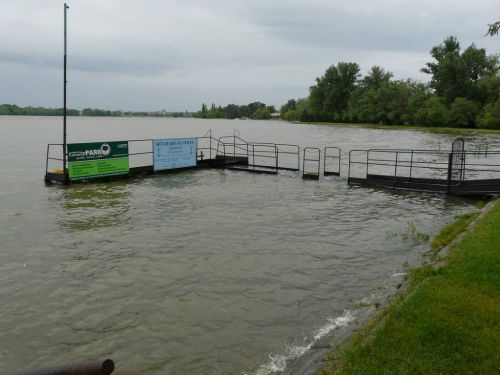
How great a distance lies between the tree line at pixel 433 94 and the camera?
325 ft

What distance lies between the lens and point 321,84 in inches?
6275

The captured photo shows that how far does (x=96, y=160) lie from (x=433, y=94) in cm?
11103

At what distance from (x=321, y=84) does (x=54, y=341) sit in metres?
159

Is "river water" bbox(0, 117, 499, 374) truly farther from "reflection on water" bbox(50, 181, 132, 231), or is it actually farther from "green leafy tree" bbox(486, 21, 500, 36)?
"green leafy tree" bbox(486, 21, 500, 36)

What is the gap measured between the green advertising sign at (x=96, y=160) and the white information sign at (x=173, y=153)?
2463 mm

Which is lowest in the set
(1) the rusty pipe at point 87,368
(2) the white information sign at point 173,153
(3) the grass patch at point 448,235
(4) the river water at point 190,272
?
(4) the river water at point 190,272

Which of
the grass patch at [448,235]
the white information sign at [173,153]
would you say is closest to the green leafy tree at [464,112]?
the white information sign at [173,153]

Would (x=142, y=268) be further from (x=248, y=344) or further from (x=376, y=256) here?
(x=376, y=256)

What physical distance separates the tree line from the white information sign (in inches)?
3162

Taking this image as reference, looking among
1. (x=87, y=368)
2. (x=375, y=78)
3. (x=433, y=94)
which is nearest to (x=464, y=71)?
(x=433, y=94)

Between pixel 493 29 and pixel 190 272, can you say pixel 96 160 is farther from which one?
pixel 493 29

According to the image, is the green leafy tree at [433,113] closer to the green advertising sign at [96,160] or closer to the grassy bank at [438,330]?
the green advertising sign at [96,160]

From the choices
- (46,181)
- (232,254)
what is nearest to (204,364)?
(232,254)

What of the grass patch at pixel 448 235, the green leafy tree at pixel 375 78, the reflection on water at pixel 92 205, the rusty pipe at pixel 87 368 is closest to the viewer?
the rusty pipe at pixel 87 368
